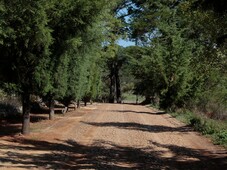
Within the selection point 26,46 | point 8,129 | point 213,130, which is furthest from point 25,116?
point 213,130

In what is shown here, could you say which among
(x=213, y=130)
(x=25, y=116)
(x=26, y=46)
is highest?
(x=26, y=46)

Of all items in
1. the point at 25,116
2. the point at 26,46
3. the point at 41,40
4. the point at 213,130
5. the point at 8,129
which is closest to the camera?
the point at 41,40

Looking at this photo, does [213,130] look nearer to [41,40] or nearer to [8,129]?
[41,40]

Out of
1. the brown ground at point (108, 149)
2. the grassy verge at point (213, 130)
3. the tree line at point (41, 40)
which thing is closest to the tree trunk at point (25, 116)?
the tree line at point (41, 40)

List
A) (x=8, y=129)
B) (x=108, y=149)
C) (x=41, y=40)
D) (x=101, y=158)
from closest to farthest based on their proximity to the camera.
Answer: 1. (x=101, y=158)
2. (x=108, y=149)
3. (x=41, y=40)
4. (x=8, y=129)

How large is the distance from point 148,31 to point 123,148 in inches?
1574

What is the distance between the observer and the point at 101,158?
1373 cm

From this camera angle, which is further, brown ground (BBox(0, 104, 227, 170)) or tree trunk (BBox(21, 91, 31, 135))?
tree trunk (BBox(21, 91, 31, 135))

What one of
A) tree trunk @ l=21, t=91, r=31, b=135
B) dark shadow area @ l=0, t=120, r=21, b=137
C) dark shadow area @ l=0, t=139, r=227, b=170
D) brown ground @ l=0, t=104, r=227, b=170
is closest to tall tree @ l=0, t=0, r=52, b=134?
tree trunk @ l=21, t=91, r=31, b=135

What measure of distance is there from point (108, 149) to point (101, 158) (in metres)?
1.85

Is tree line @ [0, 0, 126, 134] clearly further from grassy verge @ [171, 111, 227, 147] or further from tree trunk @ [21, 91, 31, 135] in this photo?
grassy verge @ [171, 111, 227, 147]

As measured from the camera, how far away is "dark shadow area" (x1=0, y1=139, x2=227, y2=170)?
1247 centimetres

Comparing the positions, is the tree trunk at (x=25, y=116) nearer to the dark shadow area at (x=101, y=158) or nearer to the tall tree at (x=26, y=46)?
the tall tree at (x=26, y=46)

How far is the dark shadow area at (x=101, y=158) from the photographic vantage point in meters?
12.5
